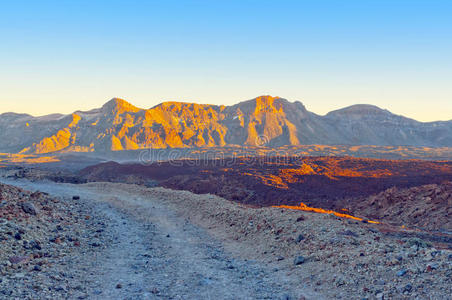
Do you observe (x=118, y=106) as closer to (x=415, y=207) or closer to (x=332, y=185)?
(x=332, y=185)

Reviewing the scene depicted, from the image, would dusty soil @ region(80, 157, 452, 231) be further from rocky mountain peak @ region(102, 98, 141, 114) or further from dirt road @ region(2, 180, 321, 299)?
rocky mountain peak @ region(102, 98, 141, 114)

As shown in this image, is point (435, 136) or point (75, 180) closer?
point (75, 180)

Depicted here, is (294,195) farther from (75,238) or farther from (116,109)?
(116,109)

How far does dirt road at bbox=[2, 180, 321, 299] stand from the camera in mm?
6848

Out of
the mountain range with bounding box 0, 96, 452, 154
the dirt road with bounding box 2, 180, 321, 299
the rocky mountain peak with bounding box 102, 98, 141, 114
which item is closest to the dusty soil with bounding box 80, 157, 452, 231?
the dirt road with bounding box 2, 180, 321, 299

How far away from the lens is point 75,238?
Result: 34.6ft

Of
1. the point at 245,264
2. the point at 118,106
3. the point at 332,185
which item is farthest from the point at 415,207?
the point at 118,106

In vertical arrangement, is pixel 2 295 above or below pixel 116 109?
below

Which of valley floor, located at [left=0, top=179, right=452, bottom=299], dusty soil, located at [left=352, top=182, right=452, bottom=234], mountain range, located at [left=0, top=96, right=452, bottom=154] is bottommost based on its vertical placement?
dusty soil, located at [left=352, top=182, right=452, bottom=234]

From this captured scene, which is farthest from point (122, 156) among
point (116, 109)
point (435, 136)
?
point (435, 136)

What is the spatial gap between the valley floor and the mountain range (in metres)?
107

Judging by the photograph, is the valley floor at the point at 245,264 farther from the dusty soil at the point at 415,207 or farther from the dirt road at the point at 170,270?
the dusty soil at the point at 415,207

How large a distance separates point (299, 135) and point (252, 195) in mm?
112805

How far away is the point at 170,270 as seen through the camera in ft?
27.1
